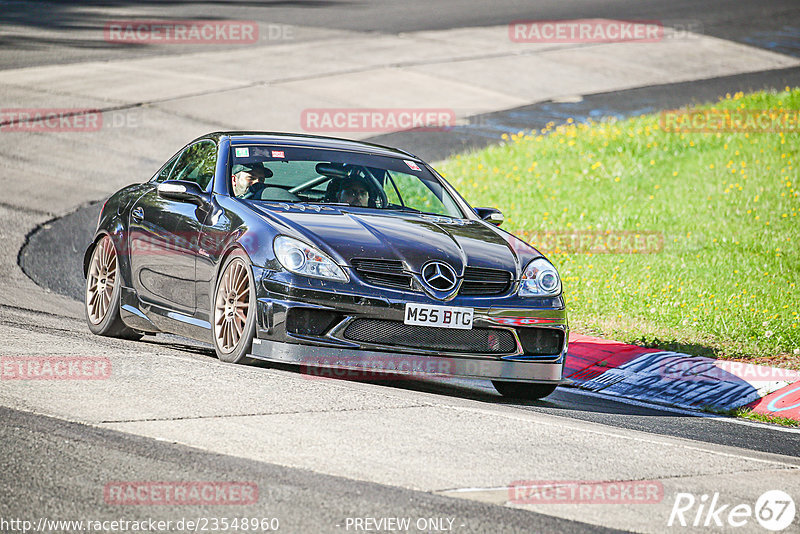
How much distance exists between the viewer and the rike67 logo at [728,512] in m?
4.71

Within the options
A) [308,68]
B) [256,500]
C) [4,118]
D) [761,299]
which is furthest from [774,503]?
[308,68]

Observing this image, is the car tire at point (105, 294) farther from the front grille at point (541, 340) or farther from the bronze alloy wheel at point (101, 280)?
the front grille at point (541, 340)

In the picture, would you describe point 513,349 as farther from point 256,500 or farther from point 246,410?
point 256,500

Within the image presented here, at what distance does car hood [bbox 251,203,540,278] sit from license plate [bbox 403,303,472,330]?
248 millimetres

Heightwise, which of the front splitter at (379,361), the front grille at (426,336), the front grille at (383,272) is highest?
the front grille at (383,272)

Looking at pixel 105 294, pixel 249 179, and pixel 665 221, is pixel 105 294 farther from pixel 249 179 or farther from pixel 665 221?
pixel 665 221

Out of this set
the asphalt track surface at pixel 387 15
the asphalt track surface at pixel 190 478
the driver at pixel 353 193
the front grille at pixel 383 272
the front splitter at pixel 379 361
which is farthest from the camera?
the asphalt track surface at pixel 387 15

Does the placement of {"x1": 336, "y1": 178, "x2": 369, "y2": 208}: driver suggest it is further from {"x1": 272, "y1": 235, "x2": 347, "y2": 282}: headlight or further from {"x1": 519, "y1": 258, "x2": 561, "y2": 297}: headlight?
{"x1": 519, "y1": 258, "x2": 561, "y2": 297}: headlight

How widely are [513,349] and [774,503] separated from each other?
2.48m

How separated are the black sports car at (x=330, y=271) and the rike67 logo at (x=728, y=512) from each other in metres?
2.33

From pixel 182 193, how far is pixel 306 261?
1408mm

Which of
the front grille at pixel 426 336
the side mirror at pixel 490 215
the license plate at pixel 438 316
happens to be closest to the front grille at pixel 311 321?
the front grille at pixel 426 336

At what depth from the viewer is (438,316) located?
6973 mm

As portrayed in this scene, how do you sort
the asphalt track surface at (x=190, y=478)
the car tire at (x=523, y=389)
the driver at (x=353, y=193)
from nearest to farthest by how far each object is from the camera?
the asphalt track surface at (x=190, y=478)
the car tire at (x=523, y=389)
the driver at (x=353, y=193)
